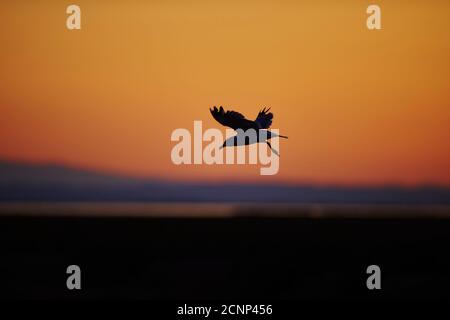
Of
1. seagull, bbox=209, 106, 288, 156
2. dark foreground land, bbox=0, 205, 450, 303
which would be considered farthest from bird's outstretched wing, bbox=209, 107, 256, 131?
dark foreground land, bbox=0, 205, 450, 303

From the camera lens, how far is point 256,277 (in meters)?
5.85

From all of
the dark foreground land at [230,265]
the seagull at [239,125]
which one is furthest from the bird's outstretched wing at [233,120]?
the dark foreground land at [230,265]

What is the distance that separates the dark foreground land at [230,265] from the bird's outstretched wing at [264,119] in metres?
1.24

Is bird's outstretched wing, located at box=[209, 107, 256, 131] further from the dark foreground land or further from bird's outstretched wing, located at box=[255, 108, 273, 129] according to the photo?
the dark foreground land

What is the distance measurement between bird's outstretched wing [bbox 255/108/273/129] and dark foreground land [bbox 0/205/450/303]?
4.08 feet

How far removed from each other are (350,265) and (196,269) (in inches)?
56.2

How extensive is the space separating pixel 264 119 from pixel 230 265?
1.35m

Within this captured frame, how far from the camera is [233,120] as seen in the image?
6.10 metres

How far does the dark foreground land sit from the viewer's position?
206 inches

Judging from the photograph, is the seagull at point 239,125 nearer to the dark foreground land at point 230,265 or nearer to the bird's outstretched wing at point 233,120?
the bird's outstretched wing at point 233,120

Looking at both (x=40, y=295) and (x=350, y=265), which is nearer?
(x=40, y=295)
